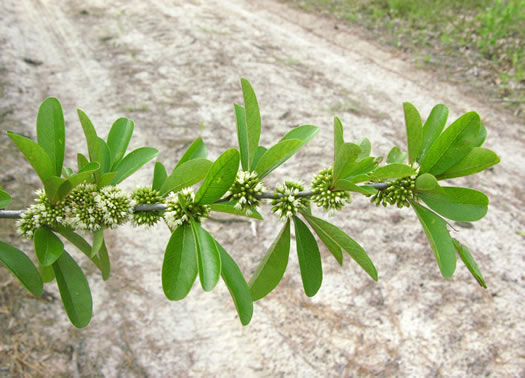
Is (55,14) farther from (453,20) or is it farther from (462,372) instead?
(462,372)

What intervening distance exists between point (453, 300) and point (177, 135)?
3779mm

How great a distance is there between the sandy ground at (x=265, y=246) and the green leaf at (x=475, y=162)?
2345 millimetres

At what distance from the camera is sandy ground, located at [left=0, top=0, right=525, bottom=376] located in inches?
120

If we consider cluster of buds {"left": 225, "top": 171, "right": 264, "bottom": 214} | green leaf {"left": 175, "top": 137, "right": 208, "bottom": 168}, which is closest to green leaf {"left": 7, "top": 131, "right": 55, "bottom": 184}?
green leaf {"left": 175, "top": 137, "right": 208, "bottom": 168}

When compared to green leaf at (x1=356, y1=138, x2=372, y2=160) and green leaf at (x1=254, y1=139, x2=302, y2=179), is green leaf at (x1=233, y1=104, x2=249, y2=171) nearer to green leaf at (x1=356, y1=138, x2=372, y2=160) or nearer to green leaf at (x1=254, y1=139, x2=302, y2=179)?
green leaf at (x1=254, y1=139, x2=302, y2=179)

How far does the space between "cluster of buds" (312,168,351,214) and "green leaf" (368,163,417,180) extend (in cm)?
15

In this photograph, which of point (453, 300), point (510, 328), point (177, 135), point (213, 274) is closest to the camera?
point (213, 274)

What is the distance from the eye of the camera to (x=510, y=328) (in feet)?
10.5

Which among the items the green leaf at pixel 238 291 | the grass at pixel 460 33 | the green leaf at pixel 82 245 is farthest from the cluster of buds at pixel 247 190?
the grass at pixel 460 33

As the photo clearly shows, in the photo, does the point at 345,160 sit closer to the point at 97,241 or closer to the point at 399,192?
the point at 399,192

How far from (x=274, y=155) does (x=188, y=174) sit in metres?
0.28

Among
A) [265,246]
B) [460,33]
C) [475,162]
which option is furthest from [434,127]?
[460,33]

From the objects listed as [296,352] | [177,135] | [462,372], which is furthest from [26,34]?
[462,372]

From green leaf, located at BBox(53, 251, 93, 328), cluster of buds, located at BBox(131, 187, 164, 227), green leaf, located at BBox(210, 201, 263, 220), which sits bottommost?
green leaf, located at BBox(53, 251, 93, 328)
